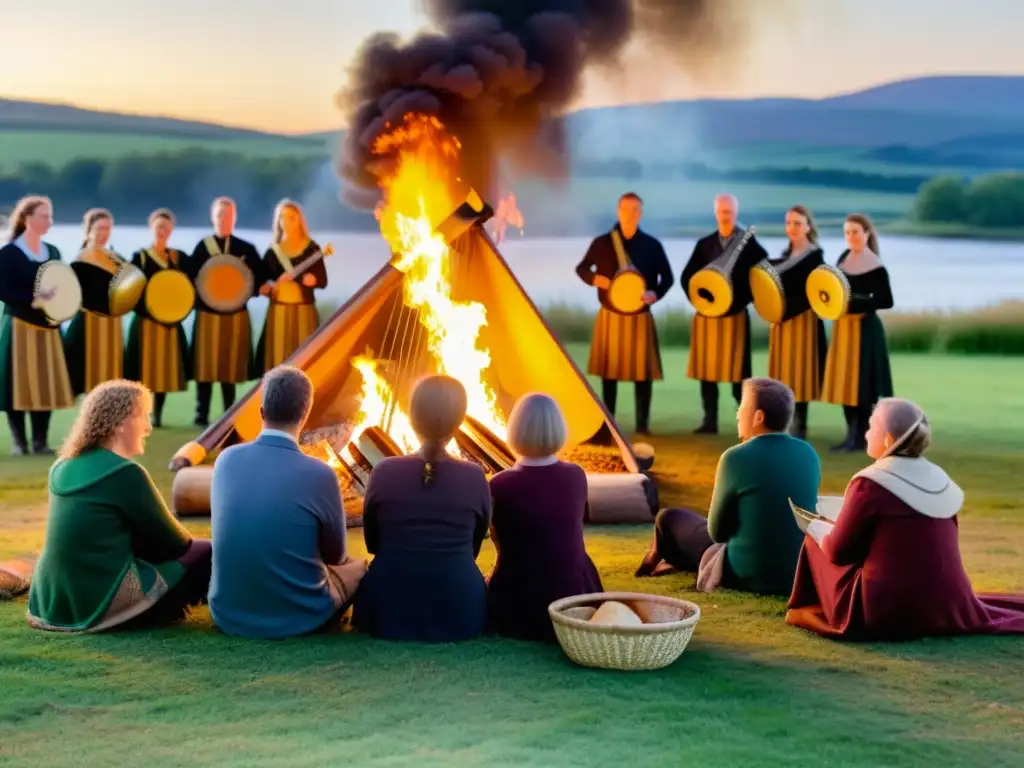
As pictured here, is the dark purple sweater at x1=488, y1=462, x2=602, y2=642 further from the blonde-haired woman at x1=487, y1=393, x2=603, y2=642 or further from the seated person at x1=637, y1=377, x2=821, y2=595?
the seated person at x1=637, y1=377, x2=821, y2=595

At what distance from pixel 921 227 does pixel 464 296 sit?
1164cm

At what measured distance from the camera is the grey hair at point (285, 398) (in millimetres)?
4465

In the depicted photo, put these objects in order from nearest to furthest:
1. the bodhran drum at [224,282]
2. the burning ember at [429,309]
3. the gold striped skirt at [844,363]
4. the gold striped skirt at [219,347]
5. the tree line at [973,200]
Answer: the burning ember at [429,309]
the gold striped skirt at [844,363]
the bodhran drum at [224,282]
the gold striped skirt at [219,347]
the tree line at [973,200]

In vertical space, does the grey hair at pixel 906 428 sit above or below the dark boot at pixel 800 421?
above

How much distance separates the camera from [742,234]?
9398 millimetres

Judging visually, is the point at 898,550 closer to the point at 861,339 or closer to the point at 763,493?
the point at 763,493

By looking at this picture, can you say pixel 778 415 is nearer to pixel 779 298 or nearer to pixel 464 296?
pixel 464 296

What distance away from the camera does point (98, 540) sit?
446 centimetres

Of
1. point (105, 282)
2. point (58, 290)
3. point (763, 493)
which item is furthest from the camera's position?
point (105, 282)

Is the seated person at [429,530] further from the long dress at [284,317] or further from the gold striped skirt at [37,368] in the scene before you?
the long dress at [284,317]

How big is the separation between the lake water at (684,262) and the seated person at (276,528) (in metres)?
11.4

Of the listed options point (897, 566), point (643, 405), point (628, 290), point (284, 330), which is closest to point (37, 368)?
point (284, 330)

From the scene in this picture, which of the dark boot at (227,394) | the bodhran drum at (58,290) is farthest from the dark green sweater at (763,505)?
the dark boot at (227,394)

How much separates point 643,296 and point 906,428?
501cm
